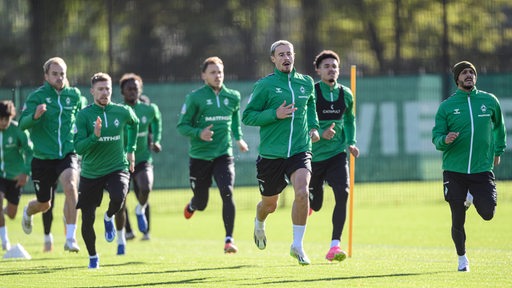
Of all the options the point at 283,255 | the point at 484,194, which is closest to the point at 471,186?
the point at 484,194

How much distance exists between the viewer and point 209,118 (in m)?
15.0

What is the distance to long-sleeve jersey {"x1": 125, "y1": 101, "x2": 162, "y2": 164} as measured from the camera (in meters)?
16.9

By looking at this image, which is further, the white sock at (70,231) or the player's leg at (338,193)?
the white sock at (70,231)

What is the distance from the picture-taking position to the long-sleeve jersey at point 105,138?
41.1 feet

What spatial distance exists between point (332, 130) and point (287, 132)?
109 centimetres

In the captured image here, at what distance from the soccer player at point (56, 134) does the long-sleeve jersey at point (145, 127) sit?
239 cm

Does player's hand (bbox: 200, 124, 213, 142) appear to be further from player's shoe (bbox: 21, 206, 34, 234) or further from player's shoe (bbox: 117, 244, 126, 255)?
player's shoe (bbox: 21, 206, 34, 234)

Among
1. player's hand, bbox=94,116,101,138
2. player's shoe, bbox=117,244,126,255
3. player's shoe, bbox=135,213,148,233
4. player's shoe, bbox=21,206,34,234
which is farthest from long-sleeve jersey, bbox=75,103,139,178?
player's shoe, bbox=135,213,148,233

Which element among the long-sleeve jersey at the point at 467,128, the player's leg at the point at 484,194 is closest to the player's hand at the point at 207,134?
the long-sleeve jersey at the point at 467,128

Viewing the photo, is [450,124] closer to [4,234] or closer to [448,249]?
[448,249]

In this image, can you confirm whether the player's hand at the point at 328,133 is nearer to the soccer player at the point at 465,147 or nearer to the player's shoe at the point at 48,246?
the soccer player at the point at 465,147

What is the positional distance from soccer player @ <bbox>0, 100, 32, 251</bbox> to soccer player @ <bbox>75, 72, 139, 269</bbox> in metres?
3.66

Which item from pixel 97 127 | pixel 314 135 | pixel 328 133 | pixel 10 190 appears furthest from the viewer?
pixel 10 190

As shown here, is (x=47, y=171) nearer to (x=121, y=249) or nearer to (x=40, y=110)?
(x=40, y=110)
